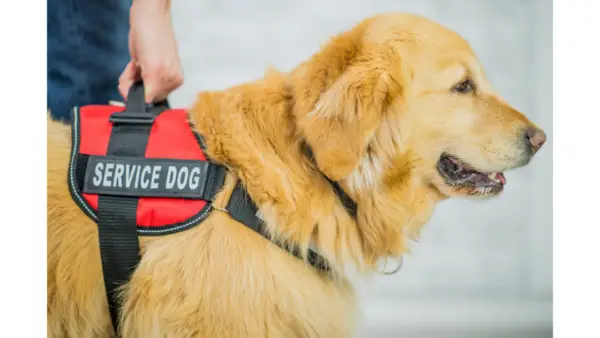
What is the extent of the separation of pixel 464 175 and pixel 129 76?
0.74 m

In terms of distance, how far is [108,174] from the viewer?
42.9 inches

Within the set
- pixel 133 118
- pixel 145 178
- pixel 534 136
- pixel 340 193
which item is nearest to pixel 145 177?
pixel 145 178

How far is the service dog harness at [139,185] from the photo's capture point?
1.05 m

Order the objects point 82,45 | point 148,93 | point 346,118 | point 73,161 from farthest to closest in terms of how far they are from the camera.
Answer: point 82,45 < point 148,93 < point 73,161 < point 346,118

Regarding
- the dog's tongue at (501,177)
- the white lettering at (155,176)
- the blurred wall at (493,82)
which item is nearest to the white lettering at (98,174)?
the white lettering at (155,176)

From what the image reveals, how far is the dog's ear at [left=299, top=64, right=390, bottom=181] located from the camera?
1003 mm

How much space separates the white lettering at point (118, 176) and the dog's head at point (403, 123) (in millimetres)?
341

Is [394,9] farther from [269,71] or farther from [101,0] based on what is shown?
[101,0]

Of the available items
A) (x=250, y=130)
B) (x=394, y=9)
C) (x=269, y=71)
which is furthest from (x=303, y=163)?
(x=394, y=9)

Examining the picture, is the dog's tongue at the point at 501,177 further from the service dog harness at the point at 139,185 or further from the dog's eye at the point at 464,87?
the service dog harness at the point at 139,185

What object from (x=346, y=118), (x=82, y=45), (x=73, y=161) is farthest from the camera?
(x=82, y=45)

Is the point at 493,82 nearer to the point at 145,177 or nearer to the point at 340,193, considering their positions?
the point at 340,193
